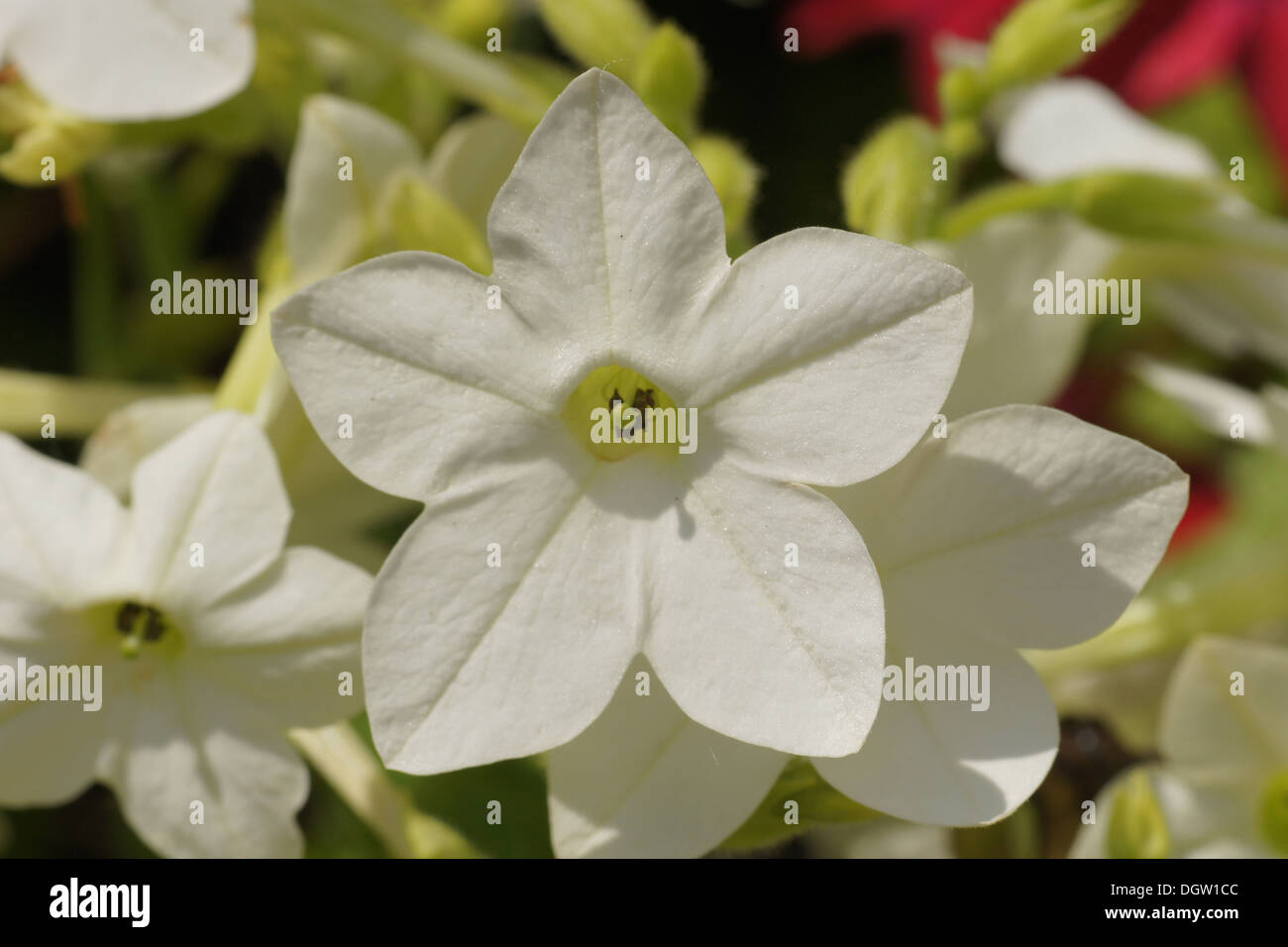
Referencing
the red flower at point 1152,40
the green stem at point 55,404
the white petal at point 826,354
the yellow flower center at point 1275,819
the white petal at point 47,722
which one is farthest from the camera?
the red flower at point 1152,40

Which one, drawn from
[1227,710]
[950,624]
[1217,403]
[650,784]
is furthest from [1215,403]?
[650,784]

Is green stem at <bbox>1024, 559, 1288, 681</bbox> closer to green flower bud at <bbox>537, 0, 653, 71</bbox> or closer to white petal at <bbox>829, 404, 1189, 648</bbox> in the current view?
white petal at <bbox>829, 404, 1189, 648</bbox>

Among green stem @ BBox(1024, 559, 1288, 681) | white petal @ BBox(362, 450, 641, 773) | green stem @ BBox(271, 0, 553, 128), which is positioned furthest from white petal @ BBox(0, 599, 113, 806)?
green stem @ BBox(1024, 559, 1288, 681)

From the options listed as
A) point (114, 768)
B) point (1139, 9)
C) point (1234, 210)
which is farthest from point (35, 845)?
point (1139, 9)

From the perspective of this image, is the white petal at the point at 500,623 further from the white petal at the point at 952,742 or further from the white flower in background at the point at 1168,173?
the white flower in background at the point at 1168,173

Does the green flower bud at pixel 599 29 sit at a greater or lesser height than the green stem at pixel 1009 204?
greater

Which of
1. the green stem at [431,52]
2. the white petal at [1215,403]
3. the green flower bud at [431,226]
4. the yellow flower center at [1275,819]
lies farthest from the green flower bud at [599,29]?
the yellow flower center at [1275,819]
